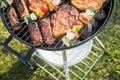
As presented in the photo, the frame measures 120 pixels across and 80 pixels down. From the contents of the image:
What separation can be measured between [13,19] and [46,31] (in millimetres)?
454

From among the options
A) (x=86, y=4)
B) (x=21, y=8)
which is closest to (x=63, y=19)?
(x=86, y=4)

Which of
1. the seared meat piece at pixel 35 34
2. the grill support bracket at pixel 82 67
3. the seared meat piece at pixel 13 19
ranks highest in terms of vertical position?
the seared meat piece at pixel 13 19

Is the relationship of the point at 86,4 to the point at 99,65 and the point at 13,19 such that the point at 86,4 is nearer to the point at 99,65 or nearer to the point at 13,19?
the point at 13,19

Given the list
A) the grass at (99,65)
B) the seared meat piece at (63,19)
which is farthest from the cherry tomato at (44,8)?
the grass at (99,65)

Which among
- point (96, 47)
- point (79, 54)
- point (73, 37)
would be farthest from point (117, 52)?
point (73, 37)

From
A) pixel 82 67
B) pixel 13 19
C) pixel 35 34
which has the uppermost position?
pixel 13 19

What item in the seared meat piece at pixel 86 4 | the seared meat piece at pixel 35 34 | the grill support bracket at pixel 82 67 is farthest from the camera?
the grill support bracket at pixel 82 67

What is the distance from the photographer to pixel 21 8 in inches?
133

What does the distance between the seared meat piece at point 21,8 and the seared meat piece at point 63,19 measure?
1.11 feet

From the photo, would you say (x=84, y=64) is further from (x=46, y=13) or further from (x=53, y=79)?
(x=46, y=13)

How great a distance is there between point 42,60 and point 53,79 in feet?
1.28

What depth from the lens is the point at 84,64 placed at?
14.7 ft

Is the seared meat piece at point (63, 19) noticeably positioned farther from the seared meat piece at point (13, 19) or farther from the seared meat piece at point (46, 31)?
the seared meat piece at point (13, 19)

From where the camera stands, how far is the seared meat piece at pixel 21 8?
336 centimetres
